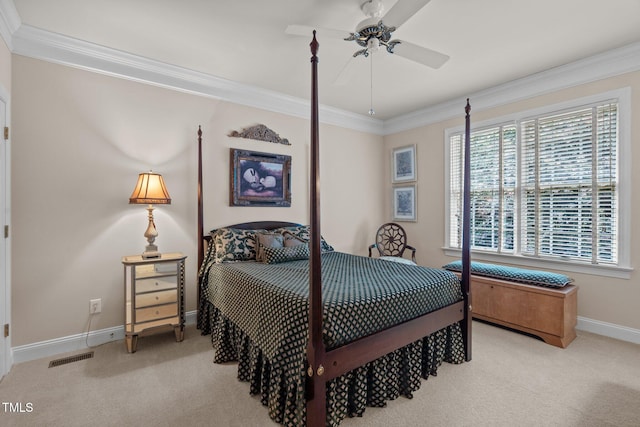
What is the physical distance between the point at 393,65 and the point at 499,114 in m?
1.55

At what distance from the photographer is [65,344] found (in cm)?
259

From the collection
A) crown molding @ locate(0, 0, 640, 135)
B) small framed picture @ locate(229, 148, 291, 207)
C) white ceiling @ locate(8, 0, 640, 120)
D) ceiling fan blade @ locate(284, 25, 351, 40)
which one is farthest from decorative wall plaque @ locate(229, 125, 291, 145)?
ceiling fan blade @ locate(284, 25, 351, 40)

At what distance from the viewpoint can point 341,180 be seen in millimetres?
4543

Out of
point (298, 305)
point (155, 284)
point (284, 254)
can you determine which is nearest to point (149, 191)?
point (155, 284)

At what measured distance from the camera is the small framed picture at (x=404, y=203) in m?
4.59

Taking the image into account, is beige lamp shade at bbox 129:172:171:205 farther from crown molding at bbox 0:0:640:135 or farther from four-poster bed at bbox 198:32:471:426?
crown molding at bbox 0:0:640:135

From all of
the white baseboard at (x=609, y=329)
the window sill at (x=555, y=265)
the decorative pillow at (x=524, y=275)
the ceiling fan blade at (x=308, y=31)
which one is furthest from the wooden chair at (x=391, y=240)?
the ceiling fan blade at (x=308, y=31)

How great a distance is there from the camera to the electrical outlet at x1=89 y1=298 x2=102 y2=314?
2.72m

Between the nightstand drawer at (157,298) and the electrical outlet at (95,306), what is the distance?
0.48 metres

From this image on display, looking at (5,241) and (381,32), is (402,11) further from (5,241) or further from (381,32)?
(5,241)

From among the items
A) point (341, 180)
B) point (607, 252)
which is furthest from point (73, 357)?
point (607, 252)

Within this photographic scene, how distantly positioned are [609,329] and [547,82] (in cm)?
254

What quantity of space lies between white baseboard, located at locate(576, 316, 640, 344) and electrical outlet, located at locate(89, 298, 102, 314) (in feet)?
15.2

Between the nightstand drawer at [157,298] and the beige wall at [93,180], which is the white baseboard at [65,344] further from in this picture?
the nightstand drawer at [157,298]
